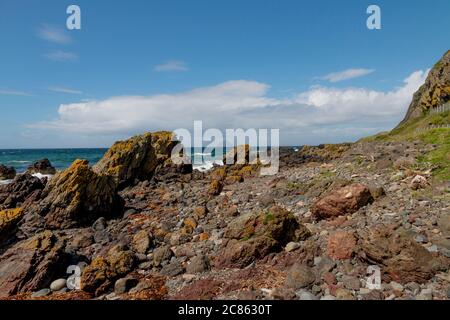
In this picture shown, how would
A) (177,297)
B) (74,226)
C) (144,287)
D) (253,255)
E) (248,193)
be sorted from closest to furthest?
1. (177,297)
2. (144,287)
3. (253,255)
4. (74,226)
5. (248,193)

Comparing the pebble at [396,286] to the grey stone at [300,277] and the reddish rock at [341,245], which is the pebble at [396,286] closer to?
the reddish rock at [341,245]

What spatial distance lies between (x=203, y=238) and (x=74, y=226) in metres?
Answer: 9.79

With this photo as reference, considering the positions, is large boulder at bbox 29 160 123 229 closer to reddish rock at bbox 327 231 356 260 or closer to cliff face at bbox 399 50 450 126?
reddish rock at bbox 327 231 356 260

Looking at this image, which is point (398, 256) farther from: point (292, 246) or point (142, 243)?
point (142, 243)

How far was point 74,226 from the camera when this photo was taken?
63.7 feet

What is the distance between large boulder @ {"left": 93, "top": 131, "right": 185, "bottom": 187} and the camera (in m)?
31.8

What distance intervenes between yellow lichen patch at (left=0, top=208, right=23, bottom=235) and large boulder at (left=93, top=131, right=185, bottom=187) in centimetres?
1376

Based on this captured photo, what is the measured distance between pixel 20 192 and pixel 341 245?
2377 cm

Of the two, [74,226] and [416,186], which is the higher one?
[416,186]

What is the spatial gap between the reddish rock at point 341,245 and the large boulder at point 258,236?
1.56 metres

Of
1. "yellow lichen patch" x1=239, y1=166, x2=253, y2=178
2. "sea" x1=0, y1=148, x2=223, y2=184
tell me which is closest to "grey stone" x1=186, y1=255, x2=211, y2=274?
"yellow lichen patch" x1=239, y1=166, x2=253, y2=178

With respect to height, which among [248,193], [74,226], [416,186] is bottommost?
[74,226]
